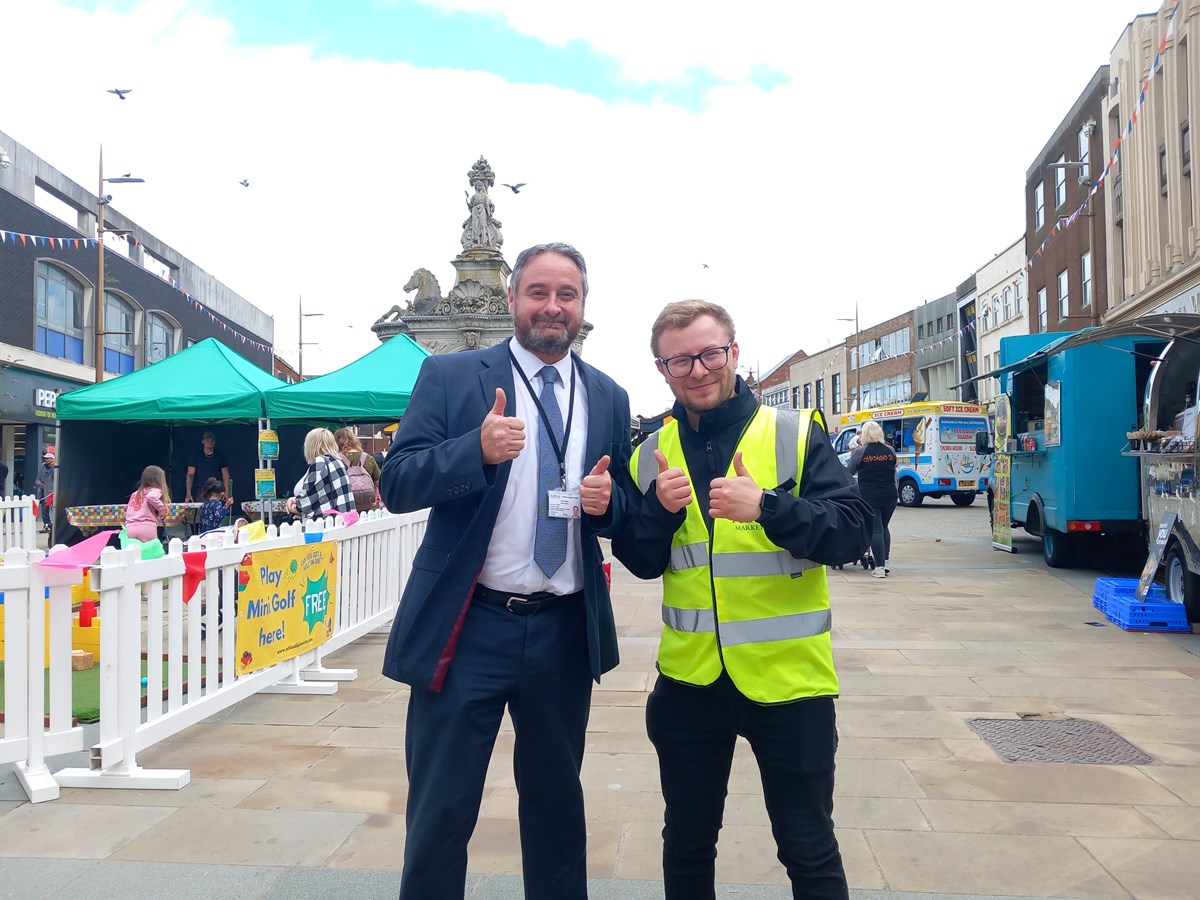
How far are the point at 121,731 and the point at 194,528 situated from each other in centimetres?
1023

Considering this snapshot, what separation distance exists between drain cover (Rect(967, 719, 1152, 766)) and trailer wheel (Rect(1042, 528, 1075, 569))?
7.18 metres

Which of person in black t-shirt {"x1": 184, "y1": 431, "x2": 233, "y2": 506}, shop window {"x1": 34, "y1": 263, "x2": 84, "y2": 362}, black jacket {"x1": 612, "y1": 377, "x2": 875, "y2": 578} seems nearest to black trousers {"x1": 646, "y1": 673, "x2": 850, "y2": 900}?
black jacket {"x1": 612, "y1": 377, "x2": 875, "y2": 578}

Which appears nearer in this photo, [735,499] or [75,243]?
[735,499]

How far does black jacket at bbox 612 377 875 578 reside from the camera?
7.16 feet

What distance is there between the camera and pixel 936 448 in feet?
78.2

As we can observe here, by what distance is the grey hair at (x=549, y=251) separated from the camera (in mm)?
2428

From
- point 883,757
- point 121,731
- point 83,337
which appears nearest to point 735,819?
point 883,757

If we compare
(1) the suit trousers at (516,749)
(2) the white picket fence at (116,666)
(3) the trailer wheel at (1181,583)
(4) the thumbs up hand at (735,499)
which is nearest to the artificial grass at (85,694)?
(2) the white picket fence at (116,666)

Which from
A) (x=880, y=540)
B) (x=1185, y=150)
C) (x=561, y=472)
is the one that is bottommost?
(x=880, y=540)

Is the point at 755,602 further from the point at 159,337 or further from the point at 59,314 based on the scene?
the point at 159,337

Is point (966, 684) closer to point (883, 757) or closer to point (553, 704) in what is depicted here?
point (883, 757)

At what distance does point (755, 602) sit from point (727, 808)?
5.77 feet

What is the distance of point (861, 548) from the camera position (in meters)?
2.28

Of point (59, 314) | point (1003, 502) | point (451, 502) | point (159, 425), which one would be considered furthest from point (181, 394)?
point (59, 314)
